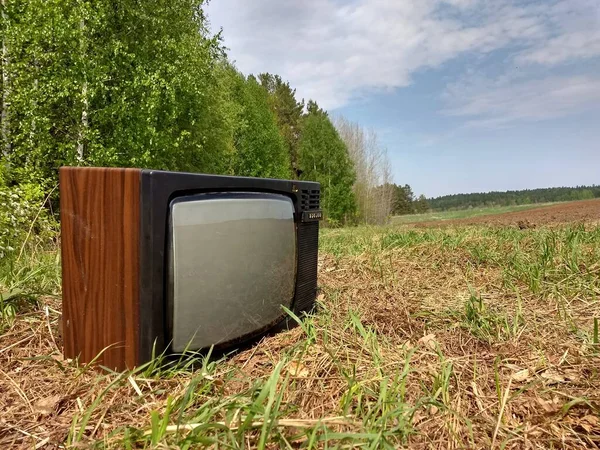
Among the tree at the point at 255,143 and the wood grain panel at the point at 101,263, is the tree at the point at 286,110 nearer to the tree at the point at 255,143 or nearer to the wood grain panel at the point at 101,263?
the tree at the point at 255,143

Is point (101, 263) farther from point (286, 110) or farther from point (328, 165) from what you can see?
point (286, 110)

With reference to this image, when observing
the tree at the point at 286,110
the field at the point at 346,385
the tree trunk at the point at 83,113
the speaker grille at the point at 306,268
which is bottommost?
the field at the point at 346,385

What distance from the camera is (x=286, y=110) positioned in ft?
83.5

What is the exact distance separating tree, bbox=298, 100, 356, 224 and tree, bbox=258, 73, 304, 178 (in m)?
4.40

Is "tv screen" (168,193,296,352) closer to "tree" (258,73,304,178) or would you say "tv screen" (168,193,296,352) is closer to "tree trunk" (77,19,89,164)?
"tree trunk" (77,19,89,164)

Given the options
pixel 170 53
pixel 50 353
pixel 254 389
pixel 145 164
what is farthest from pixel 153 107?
pixel 254 389

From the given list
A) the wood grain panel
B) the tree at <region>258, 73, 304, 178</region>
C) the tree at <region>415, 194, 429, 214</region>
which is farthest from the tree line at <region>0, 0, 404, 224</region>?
the tree at <region>415, 194, 429, 214</region>

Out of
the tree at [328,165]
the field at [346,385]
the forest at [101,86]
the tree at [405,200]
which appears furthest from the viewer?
the tree at [405,200]

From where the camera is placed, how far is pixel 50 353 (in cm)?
116

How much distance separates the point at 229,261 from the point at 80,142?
7.55 m

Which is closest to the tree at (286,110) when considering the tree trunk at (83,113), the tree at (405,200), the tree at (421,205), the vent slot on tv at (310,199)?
the tree trunk at (83,113)

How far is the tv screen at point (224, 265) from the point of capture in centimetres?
101

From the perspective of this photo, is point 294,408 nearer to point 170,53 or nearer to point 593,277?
point 593,277

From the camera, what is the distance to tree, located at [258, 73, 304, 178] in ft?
81.4
